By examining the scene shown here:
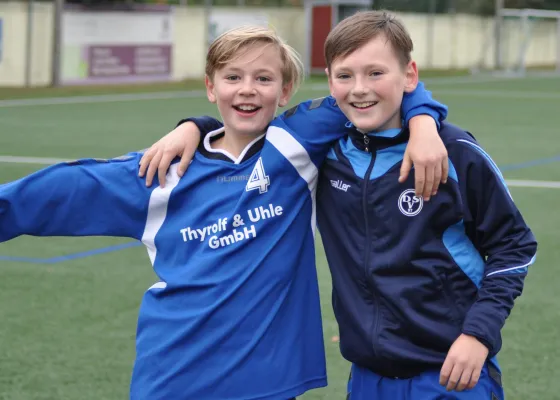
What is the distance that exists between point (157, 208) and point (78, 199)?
227 mm

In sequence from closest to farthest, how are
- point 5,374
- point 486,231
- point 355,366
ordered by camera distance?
point 486,231
point 355,366
point 5,374

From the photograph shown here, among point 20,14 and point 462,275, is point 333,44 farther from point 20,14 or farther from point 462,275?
point 20,14

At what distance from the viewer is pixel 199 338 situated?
293cm

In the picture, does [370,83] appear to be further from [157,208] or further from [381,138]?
[157,208]

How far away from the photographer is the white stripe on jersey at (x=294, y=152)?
299 centimetres

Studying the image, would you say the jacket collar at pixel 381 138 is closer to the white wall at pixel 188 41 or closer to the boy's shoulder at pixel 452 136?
the boy's shoulder at pixel 452 136

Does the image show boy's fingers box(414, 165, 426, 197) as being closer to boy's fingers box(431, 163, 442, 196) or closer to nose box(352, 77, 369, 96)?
boy's fingers box(431, 163, 442, 196)

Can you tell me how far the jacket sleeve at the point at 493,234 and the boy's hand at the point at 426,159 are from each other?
66mm

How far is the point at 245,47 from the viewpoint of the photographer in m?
3.01

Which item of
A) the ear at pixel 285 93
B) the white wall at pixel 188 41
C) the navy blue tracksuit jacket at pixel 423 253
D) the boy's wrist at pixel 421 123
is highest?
the white wall at pixel 188 41

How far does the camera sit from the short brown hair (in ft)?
9.44

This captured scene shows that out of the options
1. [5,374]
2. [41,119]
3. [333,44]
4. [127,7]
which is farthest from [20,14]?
[333,44]

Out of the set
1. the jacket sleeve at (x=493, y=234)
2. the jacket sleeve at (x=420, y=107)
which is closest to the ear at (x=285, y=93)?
the jacket sleeve at (x=420, y=107)

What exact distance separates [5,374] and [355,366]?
7.14ft
